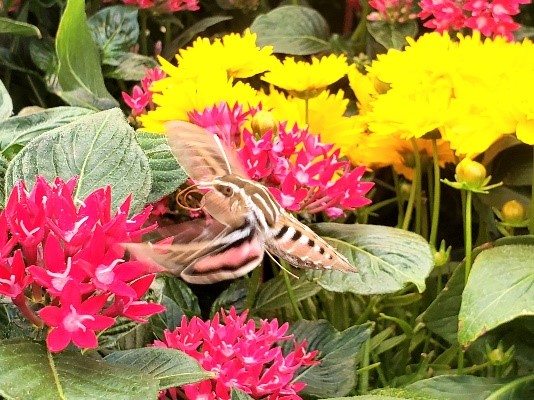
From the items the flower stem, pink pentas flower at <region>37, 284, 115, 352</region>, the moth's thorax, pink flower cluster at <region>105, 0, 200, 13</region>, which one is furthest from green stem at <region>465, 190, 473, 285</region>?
pink flower cluster at <region>105, 0, 200, 13</region>

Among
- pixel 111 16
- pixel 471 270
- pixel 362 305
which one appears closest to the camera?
pixel 471 270

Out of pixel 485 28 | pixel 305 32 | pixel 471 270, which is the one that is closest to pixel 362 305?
pixel 471 270

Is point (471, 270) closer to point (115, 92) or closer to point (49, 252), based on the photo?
point (49, 252)

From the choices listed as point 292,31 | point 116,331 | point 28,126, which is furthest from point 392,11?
point 116,331

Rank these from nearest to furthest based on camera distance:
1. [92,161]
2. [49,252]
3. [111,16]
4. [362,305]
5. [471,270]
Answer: [49,252] < [92,161] < [471,270] < [362,305] < [111,16]

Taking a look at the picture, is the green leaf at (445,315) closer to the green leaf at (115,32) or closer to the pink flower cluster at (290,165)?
the pink flower cluster at (290,165)
